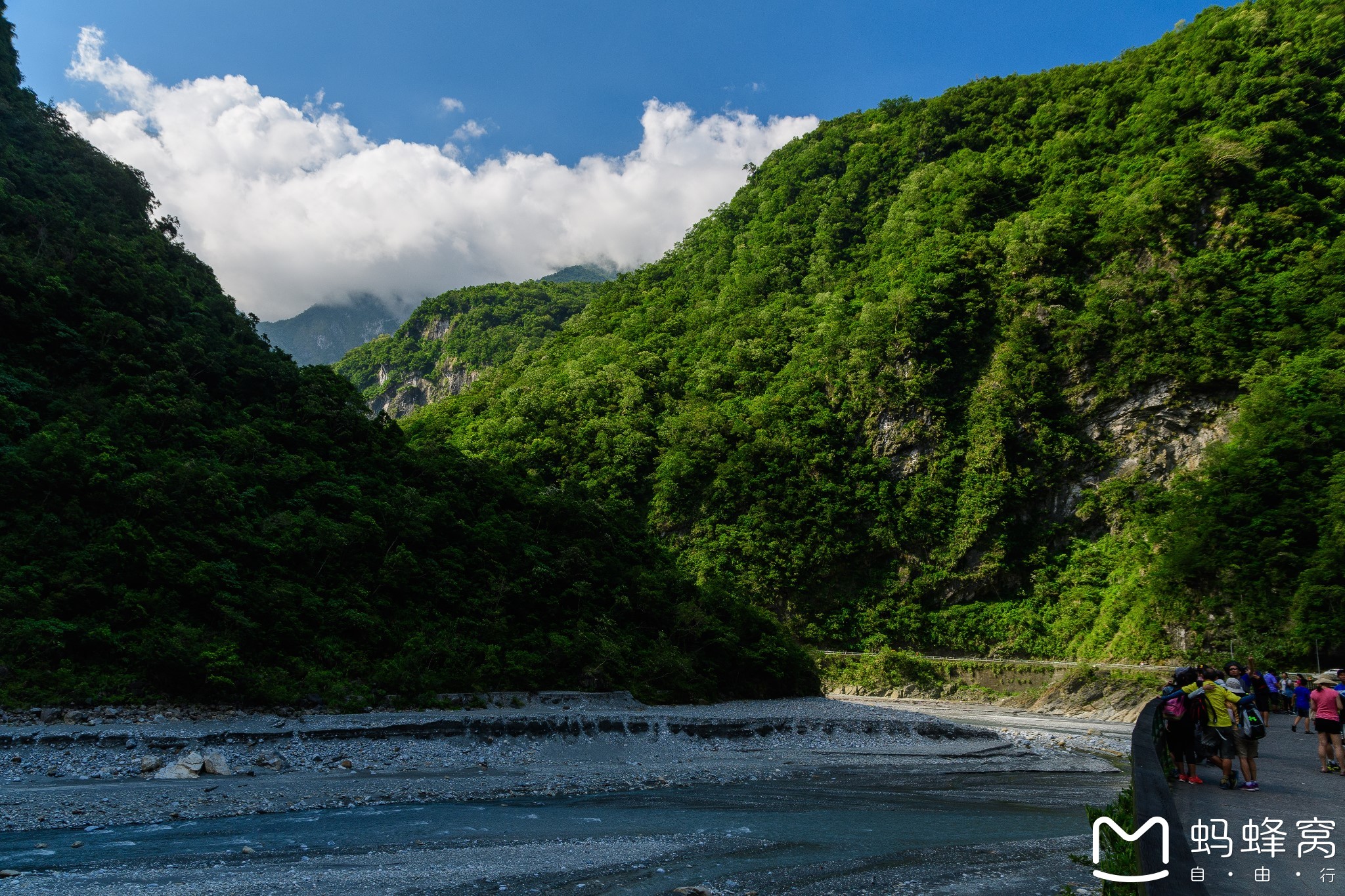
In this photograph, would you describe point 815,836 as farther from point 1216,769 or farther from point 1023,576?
point 1023,576

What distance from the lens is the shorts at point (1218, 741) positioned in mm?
8555

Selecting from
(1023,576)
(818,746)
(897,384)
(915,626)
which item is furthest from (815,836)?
(897,384)

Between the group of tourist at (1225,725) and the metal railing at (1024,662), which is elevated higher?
the group of tourist at (1225,725)

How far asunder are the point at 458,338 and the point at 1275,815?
126255 mm

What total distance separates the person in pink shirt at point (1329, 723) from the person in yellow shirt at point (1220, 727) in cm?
218

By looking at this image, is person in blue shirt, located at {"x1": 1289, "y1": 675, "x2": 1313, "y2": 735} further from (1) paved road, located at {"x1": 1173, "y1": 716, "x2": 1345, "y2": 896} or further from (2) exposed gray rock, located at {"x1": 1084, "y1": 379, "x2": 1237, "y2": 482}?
(2) exposed gray rock, located at {"x1": 1084, "y1": 379, "x2": 1237, "y2": 482}

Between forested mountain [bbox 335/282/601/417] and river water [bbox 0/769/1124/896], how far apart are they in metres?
96.7

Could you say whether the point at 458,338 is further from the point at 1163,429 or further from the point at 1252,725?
the point at 1252,725

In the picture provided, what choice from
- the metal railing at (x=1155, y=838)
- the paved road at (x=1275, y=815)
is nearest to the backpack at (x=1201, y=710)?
the paved road at (x=1275, y=815)

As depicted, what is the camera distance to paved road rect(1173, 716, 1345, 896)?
17.6 feet

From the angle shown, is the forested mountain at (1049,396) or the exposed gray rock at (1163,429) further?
the exposed gray rock at (1163,429)

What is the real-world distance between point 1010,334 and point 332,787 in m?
54.8

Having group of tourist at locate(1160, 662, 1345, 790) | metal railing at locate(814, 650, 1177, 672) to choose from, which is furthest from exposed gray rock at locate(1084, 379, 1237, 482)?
group of tourist at locate(1160, 662, 1345, 790)

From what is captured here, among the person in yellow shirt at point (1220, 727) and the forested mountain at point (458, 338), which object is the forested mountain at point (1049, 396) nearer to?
the person in yellow shirt at point (1220, 727)
